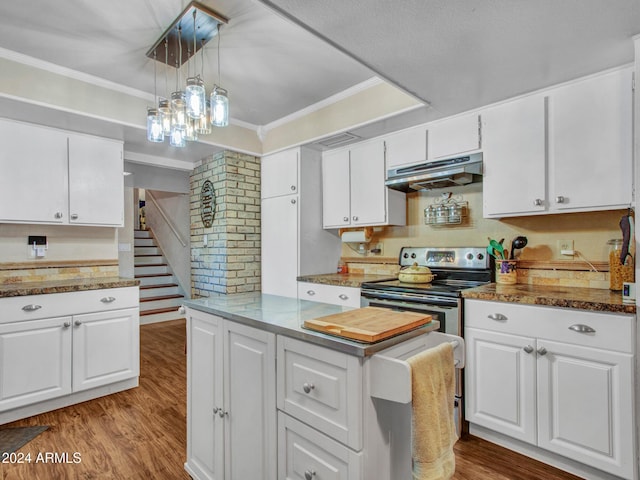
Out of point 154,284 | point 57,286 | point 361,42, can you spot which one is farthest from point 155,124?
point 154,284

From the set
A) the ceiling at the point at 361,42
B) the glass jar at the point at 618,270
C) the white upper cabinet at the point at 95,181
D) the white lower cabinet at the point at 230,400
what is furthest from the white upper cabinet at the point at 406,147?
the white upper cabinet at the point at 95,181

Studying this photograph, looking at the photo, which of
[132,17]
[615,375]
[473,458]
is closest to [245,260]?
[132,17]

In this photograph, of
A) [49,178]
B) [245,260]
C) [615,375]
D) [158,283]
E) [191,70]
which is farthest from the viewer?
[158,283]

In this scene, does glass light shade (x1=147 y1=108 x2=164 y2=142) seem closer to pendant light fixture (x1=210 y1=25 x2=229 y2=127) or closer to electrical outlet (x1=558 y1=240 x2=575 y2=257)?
pendant light fixture (x1=210 y1=25 x2=229 y2=127)

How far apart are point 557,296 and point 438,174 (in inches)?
45.4

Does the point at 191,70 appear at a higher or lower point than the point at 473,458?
higher

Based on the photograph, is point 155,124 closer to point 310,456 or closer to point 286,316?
point 286,316

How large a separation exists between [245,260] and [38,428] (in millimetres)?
2095

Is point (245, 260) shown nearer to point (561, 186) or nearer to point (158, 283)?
point (561, 186)

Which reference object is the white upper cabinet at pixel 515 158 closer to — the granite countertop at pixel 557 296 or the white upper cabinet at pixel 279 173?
the granite countertop at pixel 557 296

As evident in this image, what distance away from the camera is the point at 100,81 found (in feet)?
8.77

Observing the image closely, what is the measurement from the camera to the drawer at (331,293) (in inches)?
113

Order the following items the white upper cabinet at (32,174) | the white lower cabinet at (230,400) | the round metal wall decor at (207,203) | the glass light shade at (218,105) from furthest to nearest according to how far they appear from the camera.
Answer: the round metal wall decor at (207,203)
the white upper cabinet at (32,174)
the glass light shade at (218,105)
the white lower cabinet at (230,400)

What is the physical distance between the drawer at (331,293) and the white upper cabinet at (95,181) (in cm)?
187
